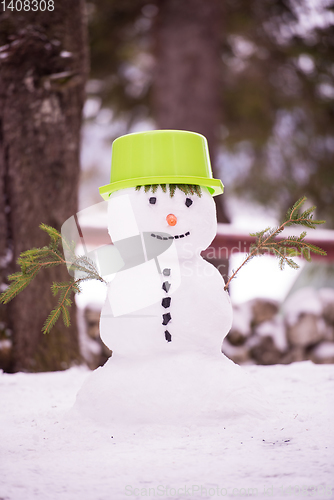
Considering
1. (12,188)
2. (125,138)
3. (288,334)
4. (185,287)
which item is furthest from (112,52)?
(185,287)

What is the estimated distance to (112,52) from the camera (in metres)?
4.66

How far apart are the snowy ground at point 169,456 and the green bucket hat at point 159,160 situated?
72 centimetres

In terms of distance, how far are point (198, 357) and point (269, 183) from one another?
421 centimetres

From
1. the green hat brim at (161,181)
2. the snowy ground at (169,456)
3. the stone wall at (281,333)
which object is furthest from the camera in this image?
the stone wall at (281,333)

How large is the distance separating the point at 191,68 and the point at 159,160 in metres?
3.10

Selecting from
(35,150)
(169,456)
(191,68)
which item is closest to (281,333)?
(191,68)

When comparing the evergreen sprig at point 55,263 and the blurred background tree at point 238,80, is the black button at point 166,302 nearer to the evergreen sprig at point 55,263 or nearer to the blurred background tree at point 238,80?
the evergreen sprig at point 55,263

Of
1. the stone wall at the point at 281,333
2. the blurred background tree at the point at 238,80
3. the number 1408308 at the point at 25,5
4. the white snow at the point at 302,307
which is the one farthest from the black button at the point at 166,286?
the white snow at the point at 302,307

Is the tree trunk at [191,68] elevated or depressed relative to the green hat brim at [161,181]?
elevated

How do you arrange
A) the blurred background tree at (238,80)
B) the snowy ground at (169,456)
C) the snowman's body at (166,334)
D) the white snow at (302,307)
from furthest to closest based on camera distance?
1. the blurred background tree at (238,80)
2. the white snow at (302,307)
3. the snowman's body at (166,334)
4. the snowy ground at (169,456)

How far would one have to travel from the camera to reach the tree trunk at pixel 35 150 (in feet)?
6.98

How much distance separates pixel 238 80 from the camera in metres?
4.98

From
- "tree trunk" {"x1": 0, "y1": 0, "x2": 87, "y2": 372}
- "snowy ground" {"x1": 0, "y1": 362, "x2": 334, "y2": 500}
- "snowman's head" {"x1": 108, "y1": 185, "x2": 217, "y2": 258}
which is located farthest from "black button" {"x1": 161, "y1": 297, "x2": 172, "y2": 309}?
"tree trunk" {"x1": 0, "y1": 0, "x2": 87, "y2": 372}

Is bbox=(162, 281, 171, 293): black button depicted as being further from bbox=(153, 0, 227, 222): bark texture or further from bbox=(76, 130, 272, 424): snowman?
bbox=(153, 0, 227, 222): bark texture
